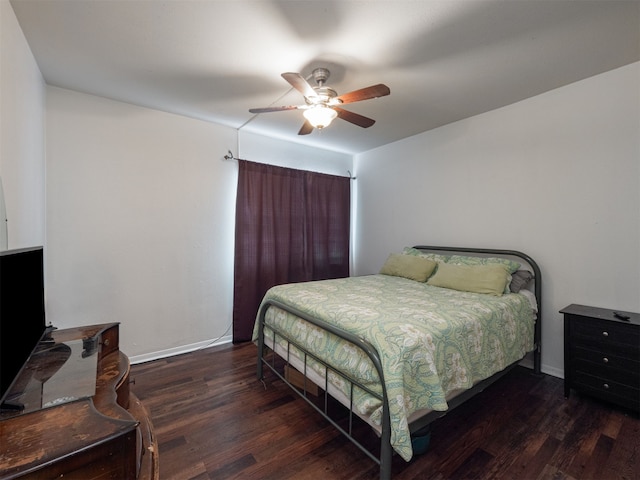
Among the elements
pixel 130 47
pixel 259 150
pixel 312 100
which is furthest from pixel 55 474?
pixel 259 150

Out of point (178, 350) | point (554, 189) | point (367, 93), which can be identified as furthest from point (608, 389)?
point (178, 350)

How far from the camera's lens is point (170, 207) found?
2.91m

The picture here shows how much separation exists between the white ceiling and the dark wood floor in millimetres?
2482

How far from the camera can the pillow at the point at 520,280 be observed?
2.46 meters

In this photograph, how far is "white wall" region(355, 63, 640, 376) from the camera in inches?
85.0

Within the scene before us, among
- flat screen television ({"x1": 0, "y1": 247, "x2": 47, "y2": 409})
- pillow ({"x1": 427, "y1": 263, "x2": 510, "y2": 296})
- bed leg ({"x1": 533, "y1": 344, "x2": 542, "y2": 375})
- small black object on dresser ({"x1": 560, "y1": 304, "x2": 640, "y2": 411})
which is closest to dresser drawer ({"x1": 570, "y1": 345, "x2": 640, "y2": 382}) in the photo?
small black object on dresser ({"x1": 560, "y1": 304, "x2": 640, "y2": 411})

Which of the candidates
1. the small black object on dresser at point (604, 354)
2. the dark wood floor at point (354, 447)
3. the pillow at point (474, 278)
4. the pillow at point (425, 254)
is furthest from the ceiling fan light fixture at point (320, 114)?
the small black object on dresser at point (604, 354)

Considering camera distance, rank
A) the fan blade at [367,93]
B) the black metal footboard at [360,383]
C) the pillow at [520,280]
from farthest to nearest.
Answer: the pillow at [520,280]
the fan blade at [367,93]
the black metal footboard at [360,383]

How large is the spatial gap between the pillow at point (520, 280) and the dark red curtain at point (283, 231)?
2185mm

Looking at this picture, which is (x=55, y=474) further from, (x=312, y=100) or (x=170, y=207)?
(x=170, y=207)

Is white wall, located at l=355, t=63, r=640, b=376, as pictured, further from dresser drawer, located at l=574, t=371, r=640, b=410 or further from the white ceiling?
dresser drawer, located at l=574, t=371, r=640, b=410

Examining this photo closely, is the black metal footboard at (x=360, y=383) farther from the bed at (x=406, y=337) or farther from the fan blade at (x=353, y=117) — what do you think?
the fan blade at (x=353, y=117)

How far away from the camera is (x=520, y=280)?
8.19 feet

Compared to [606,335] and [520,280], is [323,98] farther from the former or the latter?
[606,335]
